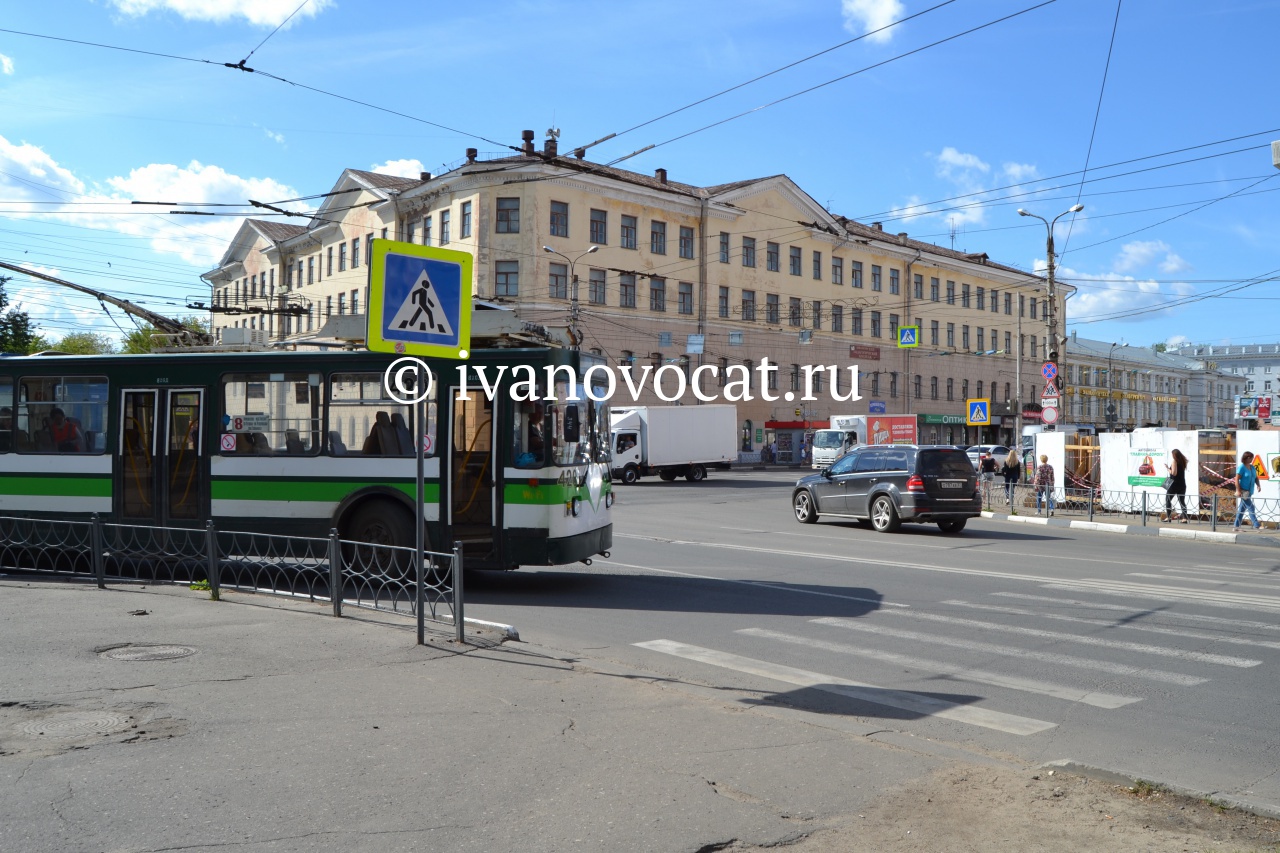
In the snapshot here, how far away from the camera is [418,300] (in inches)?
311

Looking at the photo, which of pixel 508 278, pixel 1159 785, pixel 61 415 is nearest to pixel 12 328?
pixel 508 278

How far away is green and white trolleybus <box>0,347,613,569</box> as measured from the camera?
38.3 ft

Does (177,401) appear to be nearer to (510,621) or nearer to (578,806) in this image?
(510,621)

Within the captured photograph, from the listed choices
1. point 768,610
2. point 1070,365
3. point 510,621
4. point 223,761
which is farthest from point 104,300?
point 1070,365

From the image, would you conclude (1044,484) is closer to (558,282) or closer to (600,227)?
(558,282)

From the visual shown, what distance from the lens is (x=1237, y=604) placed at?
1127 centimetres

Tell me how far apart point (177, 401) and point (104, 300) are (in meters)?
4.64

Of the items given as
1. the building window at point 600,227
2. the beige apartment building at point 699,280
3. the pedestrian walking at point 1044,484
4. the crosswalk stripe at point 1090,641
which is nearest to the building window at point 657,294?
the beige apartment building at point 699,280

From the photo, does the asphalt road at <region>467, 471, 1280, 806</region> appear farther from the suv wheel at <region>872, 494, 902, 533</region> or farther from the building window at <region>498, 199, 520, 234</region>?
the building window at <region>498, 199, 520, 234</region>

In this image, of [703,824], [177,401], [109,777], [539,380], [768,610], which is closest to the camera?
[703,824]

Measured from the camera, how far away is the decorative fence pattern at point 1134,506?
22500 mm

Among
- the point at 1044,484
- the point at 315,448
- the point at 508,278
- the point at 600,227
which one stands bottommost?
the point at 1044,484

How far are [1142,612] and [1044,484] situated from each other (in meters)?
16.0

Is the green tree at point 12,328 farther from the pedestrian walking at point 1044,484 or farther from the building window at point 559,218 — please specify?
the pedestrian walking at point 1044,484
